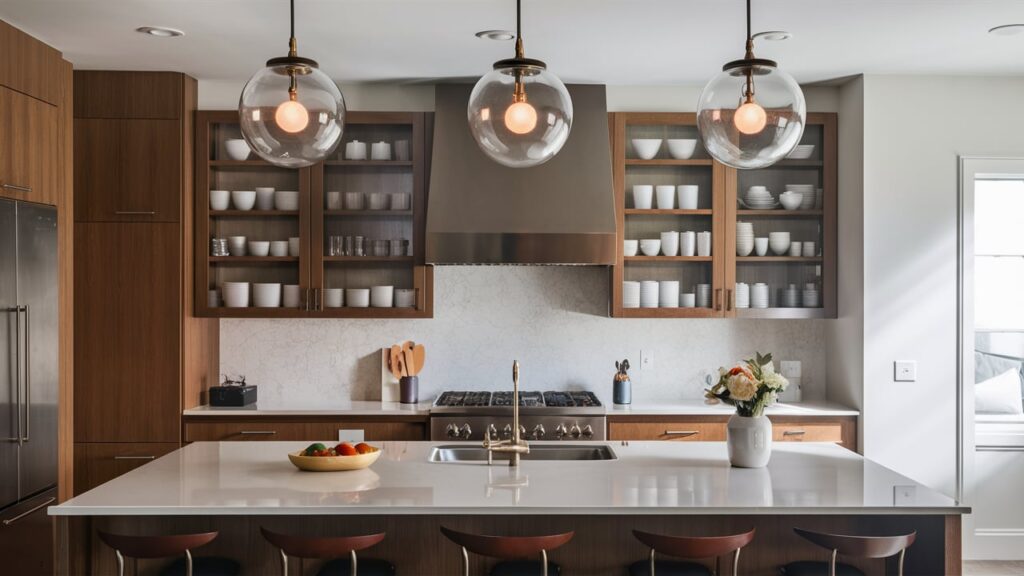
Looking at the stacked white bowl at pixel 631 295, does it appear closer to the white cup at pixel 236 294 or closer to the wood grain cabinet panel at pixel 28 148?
the white cup at pixel 236 294

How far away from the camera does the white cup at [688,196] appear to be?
16.7ft

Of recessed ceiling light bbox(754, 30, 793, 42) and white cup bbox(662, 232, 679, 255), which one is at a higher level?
recessed ceiling light bbox(754, 30, 793, 42)

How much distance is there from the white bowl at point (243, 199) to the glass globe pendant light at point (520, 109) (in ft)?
10.0

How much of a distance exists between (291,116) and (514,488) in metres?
1.37

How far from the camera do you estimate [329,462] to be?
3172 millimetres

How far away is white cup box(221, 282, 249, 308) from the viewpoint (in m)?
5.00

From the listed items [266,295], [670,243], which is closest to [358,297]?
[266,295]

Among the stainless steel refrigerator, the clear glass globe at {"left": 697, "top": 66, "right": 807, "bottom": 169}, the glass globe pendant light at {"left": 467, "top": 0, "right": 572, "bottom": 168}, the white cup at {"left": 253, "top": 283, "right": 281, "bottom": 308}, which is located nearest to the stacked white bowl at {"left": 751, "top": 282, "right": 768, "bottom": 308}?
the white cup at {"left": 253, "top": 283, "right": 281, "bottom": 308}

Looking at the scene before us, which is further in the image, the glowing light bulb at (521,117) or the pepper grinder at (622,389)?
the pepper grinder at (622,389)

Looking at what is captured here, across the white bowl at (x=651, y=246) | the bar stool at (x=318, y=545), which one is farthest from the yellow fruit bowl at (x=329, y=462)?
the white bowl at (x=651, y=246)

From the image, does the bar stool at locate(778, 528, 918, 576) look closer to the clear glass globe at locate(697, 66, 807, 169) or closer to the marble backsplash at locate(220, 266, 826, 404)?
the clear glass globe at locate(697, 66, 807, 169)

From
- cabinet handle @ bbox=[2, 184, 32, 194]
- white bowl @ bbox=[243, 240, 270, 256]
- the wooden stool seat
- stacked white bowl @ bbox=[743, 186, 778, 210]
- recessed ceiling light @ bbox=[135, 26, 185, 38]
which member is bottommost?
the wooden stool seat

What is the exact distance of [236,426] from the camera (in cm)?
484

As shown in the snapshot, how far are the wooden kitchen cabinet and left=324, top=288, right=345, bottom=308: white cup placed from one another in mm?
667
